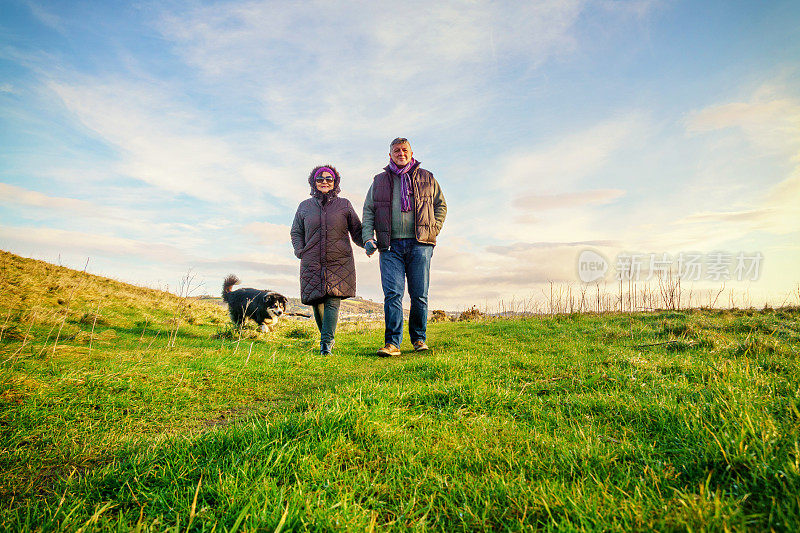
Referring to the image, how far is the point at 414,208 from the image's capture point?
6.70m

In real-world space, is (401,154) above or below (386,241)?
above

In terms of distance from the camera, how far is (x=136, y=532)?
4.86ft

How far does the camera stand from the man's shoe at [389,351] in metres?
6.38

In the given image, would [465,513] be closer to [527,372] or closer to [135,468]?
[135,468]

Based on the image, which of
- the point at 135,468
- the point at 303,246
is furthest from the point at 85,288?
the point at 135,468

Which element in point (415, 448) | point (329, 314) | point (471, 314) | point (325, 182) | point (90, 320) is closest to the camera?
point (415, 448)

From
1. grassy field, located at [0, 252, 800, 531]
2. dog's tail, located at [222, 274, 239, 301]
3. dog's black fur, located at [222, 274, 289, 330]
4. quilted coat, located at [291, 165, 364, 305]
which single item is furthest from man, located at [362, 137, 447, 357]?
dog's tail, located at [222, 274, 239, 301]

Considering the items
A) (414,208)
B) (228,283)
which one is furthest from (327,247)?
(228,283)

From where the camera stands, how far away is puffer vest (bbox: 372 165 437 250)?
6.68m

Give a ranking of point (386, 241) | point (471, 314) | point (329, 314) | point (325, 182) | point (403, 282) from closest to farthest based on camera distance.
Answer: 1. point (386, 241)
2. point (403, 282)
3. point (329, 314)
4. point (325, 182)
5. point (471, 314)

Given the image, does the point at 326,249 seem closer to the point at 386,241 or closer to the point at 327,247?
the point at 327,247

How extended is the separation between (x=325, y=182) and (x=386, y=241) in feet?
5.75

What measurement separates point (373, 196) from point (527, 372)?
396 cm

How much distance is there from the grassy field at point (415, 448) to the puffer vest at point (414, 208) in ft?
9.24
